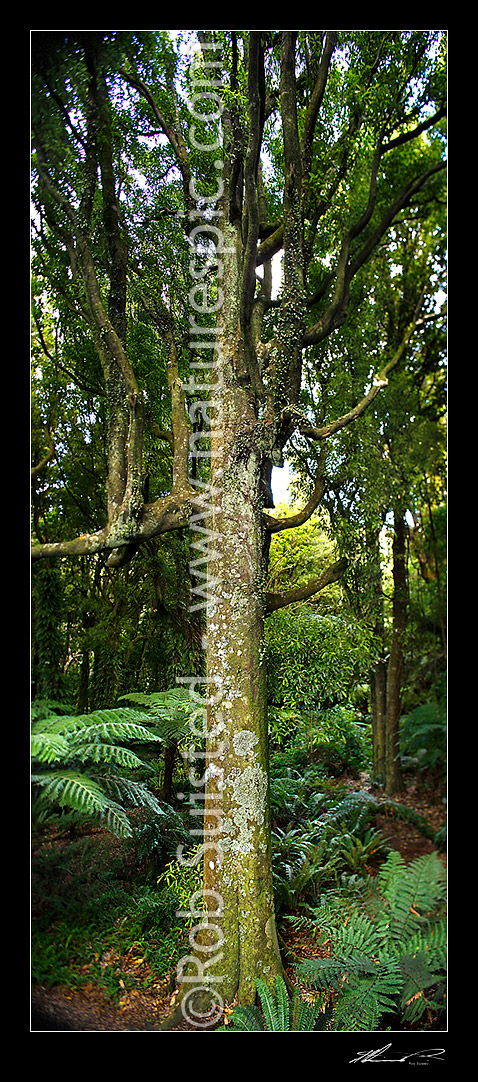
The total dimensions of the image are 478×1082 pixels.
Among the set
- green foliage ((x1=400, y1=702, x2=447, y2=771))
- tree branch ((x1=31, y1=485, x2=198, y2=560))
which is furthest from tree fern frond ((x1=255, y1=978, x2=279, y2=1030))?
tree branch ((x1=31, y1=485, x2=198, y2=560))

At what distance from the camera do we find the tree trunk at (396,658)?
2209 mm

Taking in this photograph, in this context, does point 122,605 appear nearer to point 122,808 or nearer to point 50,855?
point 122,808

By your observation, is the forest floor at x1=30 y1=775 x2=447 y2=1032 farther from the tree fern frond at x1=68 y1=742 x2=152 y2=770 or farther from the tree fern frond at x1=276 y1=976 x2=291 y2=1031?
the tree fern frond at x1=68 y1=742 x2=152 y2=770

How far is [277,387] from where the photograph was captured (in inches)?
95.7

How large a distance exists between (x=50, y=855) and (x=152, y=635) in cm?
90

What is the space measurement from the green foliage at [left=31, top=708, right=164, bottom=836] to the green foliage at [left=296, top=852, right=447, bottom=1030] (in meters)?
0.83

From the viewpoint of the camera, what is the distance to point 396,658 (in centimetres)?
230

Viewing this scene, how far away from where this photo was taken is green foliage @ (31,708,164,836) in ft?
6.52

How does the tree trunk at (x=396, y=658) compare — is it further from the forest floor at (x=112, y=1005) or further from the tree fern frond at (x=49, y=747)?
the tree fern frond at (x=49, y=747)

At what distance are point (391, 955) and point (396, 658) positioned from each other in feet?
3.45

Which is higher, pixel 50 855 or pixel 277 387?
pixel 277 387

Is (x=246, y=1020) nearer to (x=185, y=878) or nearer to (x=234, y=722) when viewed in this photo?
(x=185, y=878)

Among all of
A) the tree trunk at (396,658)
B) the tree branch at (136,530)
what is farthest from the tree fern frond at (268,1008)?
the tree branch at (136,530)
